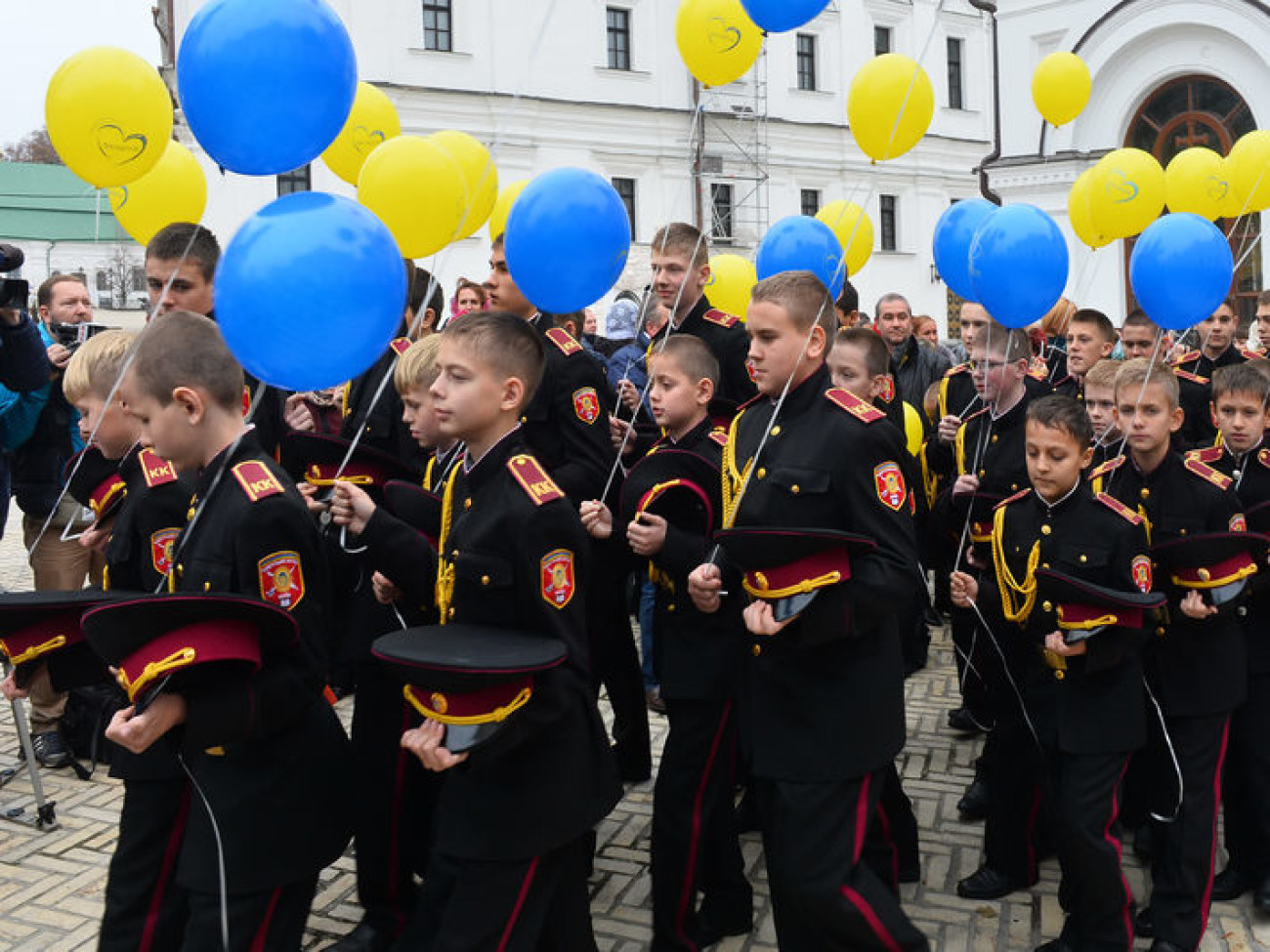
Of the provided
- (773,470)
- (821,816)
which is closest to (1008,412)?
(773,470)

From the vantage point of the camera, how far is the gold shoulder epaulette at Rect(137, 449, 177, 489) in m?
3.34

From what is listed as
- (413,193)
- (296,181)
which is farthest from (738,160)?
(413,193)

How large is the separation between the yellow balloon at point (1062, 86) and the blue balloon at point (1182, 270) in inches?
128

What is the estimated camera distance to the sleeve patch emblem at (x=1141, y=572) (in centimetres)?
379

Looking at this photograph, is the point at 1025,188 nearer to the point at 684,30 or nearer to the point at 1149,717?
the point at 684,30

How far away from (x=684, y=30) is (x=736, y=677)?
12.1 feet

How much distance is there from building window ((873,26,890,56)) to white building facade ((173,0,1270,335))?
0.06 m

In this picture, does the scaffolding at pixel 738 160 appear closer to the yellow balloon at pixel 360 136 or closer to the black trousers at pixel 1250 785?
the yellow balloon at pixel 360 136

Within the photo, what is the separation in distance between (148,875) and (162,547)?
2.95 feet

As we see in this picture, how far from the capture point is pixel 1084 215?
745 cm

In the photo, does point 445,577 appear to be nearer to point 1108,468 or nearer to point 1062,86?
point 1108,468

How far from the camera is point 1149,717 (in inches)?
163

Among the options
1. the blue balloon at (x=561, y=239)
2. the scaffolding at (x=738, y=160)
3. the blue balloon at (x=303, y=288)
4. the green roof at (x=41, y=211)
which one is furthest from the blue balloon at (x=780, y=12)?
the green roof at (x=41, y=211)

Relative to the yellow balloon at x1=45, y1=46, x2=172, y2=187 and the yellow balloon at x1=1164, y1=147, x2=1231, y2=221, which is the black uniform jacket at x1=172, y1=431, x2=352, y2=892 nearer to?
the yellow balloon at x1=45, y1=46, x2=172, y2=187
